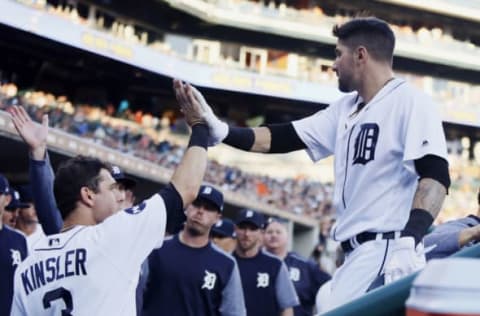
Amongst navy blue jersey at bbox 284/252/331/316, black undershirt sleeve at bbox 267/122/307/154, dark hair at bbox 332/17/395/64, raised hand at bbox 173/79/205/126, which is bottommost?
navy blue jersey at bbox 284/252/331/316

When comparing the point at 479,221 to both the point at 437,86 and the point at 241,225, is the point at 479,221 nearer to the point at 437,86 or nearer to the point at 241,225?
the point at 241,225

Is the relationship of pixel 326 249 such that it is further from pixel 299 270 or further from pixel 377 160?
pixel 377 160

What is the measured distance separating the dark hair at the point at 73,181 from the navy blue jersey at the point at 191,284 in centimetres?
279

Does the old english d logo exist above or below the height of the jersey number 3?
above

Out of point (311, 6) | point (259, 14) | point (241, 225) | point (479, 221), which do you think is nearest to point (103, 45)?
point (259, 14)

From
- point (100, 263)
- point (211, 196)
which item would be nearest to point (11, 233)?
point (211, 196)

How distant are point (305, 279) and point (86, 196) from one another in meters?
5.62

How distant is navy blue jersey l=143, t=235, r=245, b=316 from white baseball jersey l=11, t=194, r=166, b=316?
2.92 meters

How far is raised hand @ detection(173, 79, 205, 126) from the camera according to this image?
3.37m

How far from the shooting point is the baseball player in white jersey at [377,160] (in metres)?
3.06

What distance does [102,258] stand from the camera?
3012 millimetres

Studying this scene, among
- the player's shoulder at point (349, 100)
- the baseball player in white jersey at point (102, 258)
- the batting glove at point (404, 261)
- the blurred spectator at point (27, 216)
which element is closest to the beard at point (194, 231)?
the blurred spectator at point (27, 216)

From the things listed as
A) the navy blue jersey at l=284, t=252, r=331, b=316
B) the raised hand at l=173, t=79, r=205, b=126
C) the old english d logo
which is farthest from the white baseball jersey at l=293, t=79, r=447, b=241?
the navy blue jersey at l=284, t=252, r=331, b=316

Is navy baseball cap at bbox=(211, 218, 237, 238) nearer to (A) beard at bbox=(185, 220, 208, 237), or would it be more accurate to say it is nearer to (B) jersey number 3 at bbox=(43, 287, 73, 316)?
(A) beard at bbox=(185, 220, 208, 237)
